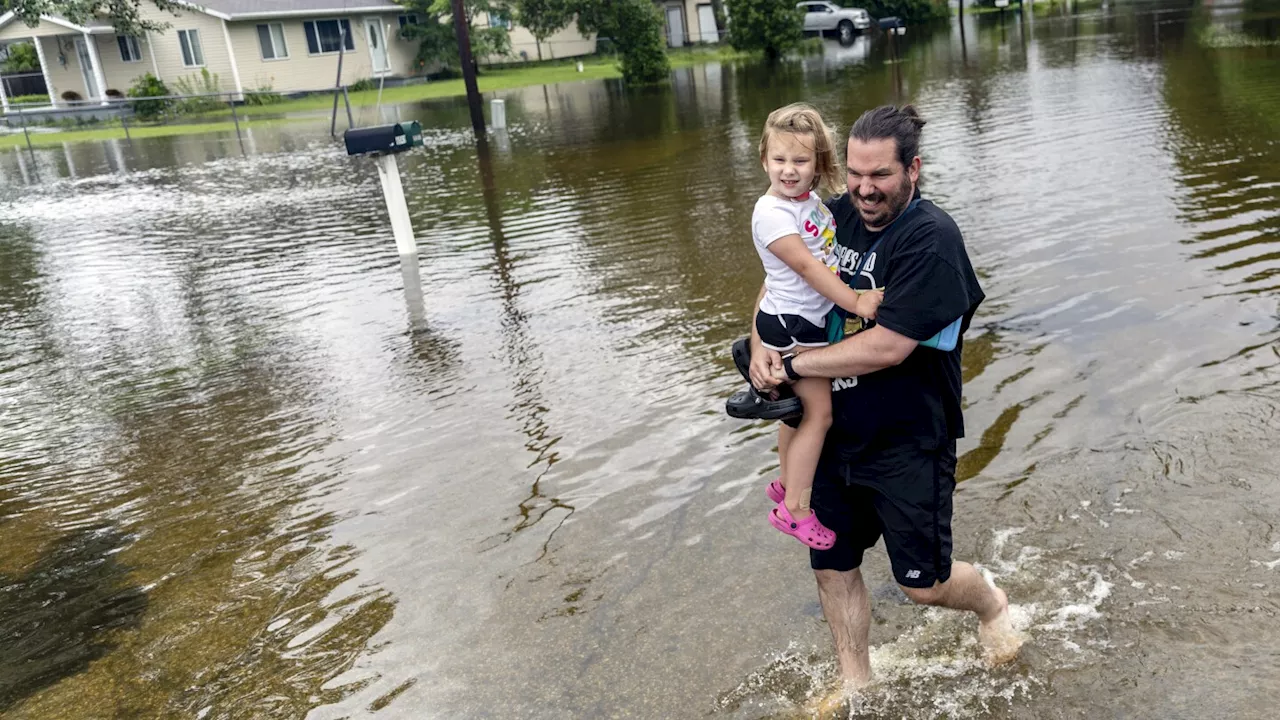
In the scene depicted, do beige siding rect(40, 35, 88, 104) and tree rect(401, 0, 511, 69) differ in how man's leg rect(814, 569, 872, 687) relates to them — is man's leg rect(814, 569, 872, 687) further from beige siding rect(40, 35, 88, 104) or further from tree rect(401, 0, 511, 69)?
beige siding rect(40, 35, 88, 104)

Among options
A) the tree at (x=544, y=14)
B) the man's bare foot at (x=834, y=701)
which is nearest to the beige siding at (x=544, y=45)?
the tree at (x=544, y=14)

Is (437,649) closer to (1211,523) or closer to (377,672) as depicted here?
(377,672)

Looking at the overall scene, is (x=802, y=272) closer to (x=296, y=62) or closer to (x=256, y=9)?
(x=256, y=9)

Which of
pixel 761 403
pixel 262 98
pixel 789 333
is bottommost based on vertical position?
pixel 761 403

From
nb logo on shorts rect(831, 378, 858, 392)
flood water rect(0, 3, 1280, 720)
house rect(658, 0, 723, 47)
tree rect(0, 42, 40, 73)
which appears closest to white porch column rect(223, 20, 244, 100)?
A: tree rect(0, 42, 40, 73)

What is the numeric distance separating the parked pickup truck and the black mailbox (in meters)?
37.0

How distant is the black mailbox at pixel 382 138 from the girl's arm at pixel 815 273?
6807 millimetres

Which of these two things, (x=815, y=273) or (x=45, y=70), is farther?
(x=45, y=70)

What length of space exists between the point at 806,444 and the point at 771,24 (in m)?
37.9

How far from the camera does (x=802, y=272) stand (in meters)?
3.15

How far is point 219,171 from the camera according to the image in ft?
66.2

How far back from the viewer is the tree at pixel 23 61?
41500mm

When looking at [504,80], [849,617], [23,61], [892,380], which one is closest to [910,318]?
[892,380]

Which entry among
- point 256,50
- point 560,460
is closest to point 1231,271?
point 560,460
